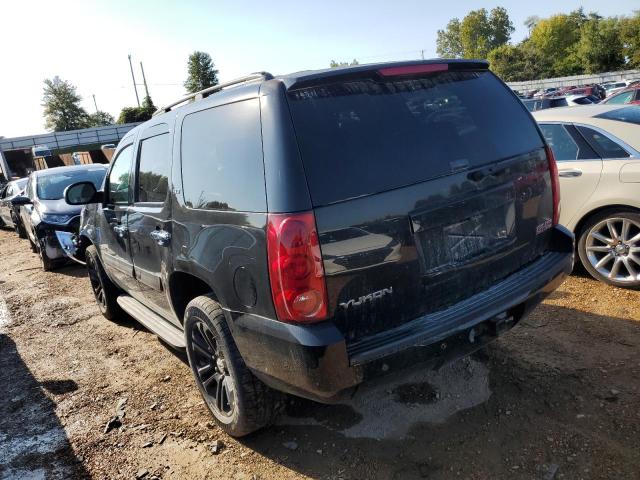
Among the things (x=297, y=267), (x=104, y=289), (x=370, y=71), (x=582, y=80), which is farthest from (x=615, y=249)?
(x=582, y=80)

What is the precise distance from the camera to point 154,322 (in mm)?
3844

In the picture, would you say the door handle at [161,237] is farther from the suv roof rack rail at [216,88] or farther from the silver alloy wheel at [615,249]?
the silver alloy wheel at [615,249]

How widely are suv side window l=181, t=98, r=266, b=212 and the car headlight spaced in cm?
606

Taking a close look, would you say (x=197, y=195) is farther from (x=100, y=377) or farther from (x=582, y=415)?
(x=582, y=415)

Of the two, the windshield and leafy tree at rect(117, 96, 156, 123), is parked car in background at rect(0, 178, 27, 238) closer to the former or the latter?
the windshield

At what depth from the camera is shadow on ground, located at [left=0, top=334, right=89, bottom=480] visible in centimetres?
301

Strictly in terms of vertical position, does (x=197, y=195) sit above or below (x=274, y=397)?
above

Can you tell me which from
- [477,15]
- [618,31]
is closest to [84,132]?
[618,31]

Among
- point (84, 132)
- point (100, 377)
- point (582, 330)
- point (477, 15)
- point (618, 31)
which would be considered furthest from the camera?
point (477, 15)

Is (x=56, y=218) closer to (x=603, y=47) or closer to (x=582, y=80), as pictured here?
(x=582, y=80)

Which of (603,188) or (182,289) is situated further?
(603,188)

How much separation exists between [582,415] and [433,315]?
3.96ft

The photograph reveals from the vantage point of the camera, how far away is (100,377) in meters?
4.14

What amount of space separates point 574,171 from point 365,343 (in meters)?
3.51
